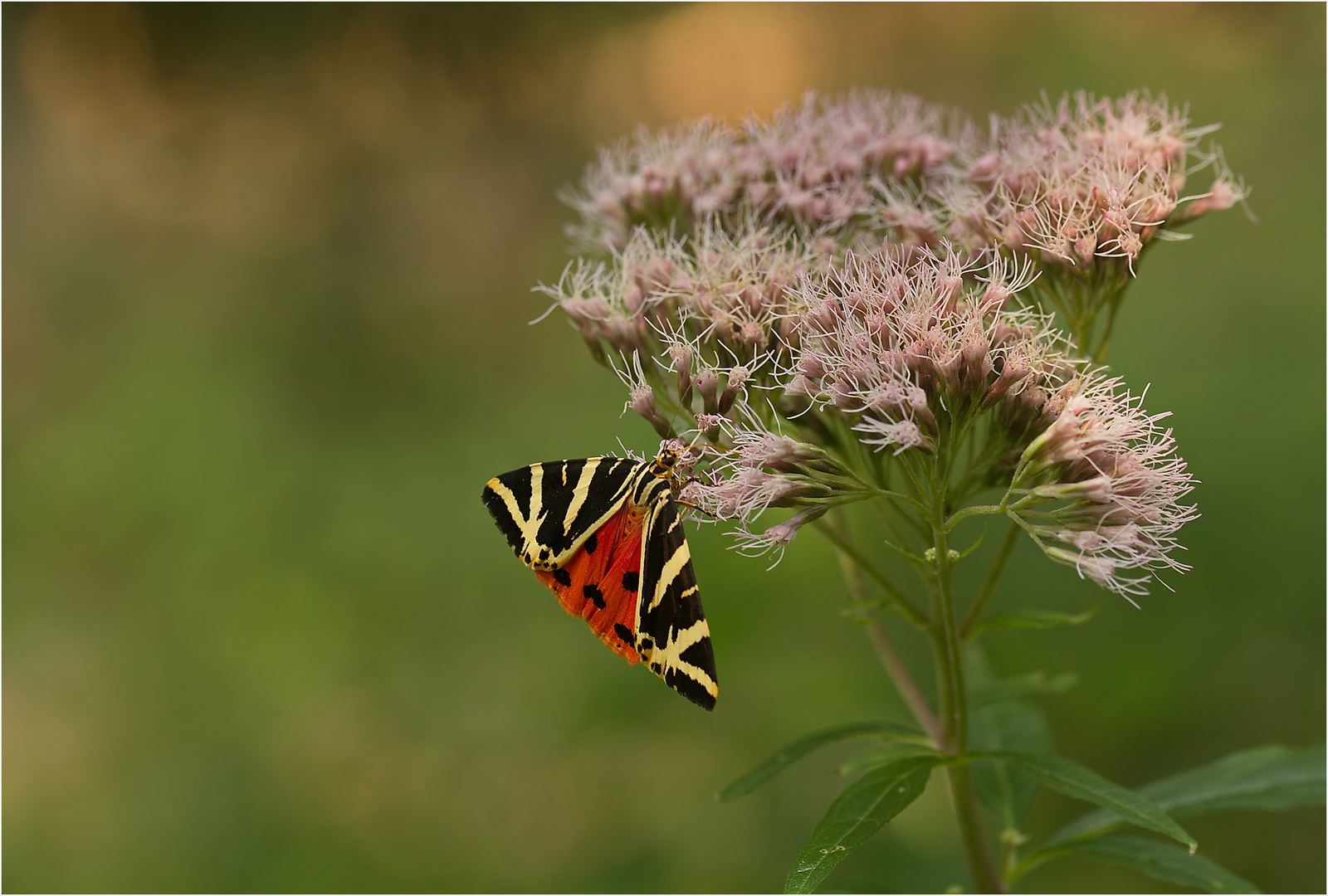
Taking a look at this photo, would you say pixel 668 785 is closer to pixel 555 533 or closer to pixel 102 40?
pixel 555 533

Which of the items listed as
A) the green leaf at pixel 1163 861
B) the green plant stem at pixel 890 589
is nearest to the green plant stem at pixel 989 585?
the green plant stem at pixel 890 589

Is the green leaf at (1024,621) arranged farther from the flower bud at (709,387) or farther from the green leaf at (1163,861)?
the flower bud at (709,387)

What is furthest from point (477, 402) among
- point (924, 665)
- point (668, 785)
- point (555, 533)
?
point (555, 533)

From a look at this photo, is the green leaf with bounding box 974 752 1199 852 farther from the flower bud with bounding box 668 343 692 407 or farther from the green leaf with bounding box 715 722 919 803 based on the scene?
the flower bud with bounding box 668 343 692 407

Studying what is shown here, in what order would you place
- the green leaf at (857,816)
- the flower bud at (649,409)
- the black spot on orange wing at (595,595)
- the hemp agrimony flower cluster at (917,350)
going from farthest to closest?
the flower bud at (649,409)
the black spot on orange wing at (595,595)
the hemp agrimony flower cluster at (917,350)
the green leaf at (857,816)

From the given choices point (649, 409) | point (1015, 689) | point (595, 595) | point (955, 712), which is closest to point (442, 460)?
point (649, 409)

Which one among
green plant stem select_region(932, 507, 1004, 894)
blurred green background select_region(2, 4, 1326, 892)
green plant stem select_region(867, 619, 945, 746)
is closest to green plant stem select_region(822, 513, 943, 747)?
green plant stem select_region(867, 619, 945, 746)
